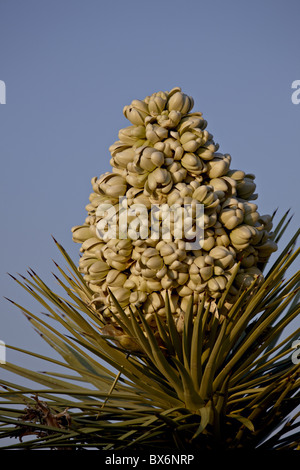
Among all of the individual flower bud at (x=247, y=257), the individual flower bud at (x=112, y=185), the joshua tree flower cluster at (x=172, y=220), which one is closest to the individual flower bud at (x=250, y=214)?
the joshua tree flower cluster at (x=172, y=220)

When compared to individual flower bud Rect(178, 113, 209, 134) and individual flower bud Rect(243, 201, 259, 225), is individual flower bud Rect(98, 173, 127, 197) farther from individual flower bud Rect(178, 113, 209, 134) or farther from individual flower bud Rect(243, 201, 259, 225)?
individual flower bud Rect(243, 201, 259, 225)

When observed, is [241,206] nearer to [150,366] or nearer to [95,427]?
[150,366]

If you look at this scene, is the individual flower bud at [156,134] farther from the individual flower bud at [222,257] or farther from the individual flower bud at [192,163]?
the individual flower bud at [222,257]

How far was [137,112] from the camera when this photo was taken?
3.49 m

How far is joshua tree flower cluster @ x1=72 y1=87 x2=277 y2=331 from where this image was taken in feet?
10.6

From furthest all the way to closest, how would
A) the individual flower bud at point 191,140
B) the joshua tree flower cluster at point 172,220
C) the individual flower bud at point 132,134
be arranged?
the individual flower bud at point 132,134 → the individual flower bud at point 191,140 → the joshua tree flower cluster at point 172,220

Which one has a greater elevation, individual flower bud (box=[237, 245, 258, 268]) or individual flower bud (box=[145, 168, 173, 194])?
individual flower bud (box=[145, 168, 173, 194])

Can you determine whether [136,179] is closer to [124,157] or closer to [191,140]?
[124,157]

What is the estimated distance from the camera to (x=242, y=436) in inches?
121

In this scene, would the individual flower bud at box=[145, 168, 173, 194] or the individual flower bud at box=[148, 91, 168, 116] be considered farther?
the individual flower bud at box=[148, 91, 168, 116]

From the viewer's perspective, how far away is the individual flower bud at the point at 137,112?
3.49 m

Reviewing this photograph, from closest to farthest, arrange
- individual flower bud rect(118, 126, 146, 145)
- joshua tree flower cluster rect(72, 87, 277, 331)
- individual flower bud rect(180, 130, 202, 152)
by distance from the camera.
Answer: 1. joshua tree flower cluster rect(72, 87, 277, 331)
2. individual flower bud rect(180, 130, 202, 152)
3. individual flower bud rect(118, 126, 146, 145)

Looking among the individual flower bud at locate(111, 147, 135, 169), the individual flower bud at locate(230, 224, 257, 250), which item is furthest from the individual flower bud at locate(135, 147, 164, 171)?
the individual flower bud at locate(230, 224, 257, 250)
